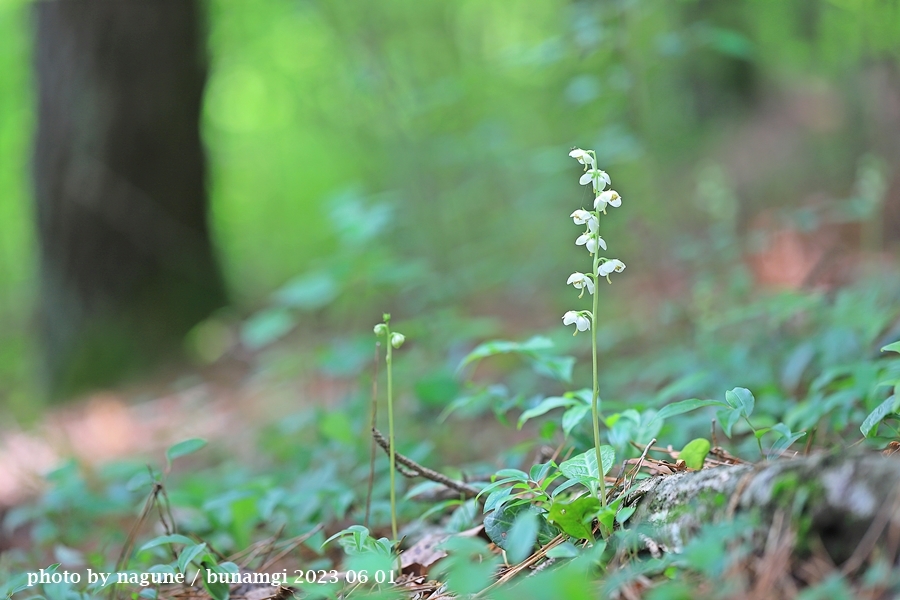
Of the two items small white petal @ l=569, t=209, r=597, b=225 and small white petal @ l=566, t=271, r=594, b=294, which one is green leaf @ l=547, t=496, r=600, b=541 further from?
small white petal @ l=569, t=209, r=597, b=225

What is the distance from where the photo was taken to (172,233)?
477 centimetres

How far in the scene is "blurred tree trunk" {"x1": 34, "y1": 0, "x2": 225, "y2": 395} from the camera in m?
4.48

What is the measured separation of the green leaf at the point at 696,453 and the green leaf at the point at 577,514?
0.82 ft

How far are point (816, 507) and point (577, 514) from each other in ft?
1.24

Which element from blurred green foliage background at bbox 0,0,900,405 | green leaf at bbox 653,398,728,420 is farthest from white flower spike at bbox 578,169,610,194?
blurred green foliage background at bbox 0,0,900,405

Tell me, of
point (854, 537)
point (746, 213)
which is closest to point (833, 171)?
point (746, 213)

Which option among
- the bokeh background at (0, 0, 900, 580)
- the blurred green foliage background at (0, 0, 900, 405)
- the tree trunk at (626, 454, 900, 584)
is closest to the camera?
the tree trunk at (626, 454, 900, 584)

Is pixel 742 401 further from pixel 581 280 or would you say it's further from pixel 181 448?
pixel 181 448

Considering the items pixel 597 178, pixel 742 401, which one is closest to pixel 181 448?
pixel 597 178

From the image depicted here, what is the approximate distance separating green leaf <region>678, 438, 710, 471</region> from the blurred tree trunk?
4013 mm

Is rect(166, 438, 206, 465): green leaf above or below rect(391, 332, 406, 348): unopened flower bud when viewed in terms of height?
above

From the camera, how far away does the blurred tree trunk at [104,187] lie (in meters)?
4.48

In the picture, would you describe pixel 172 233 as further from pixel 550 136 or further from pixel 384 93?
pixel 550 136

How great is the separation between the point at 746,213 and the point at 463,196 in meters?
2.00
